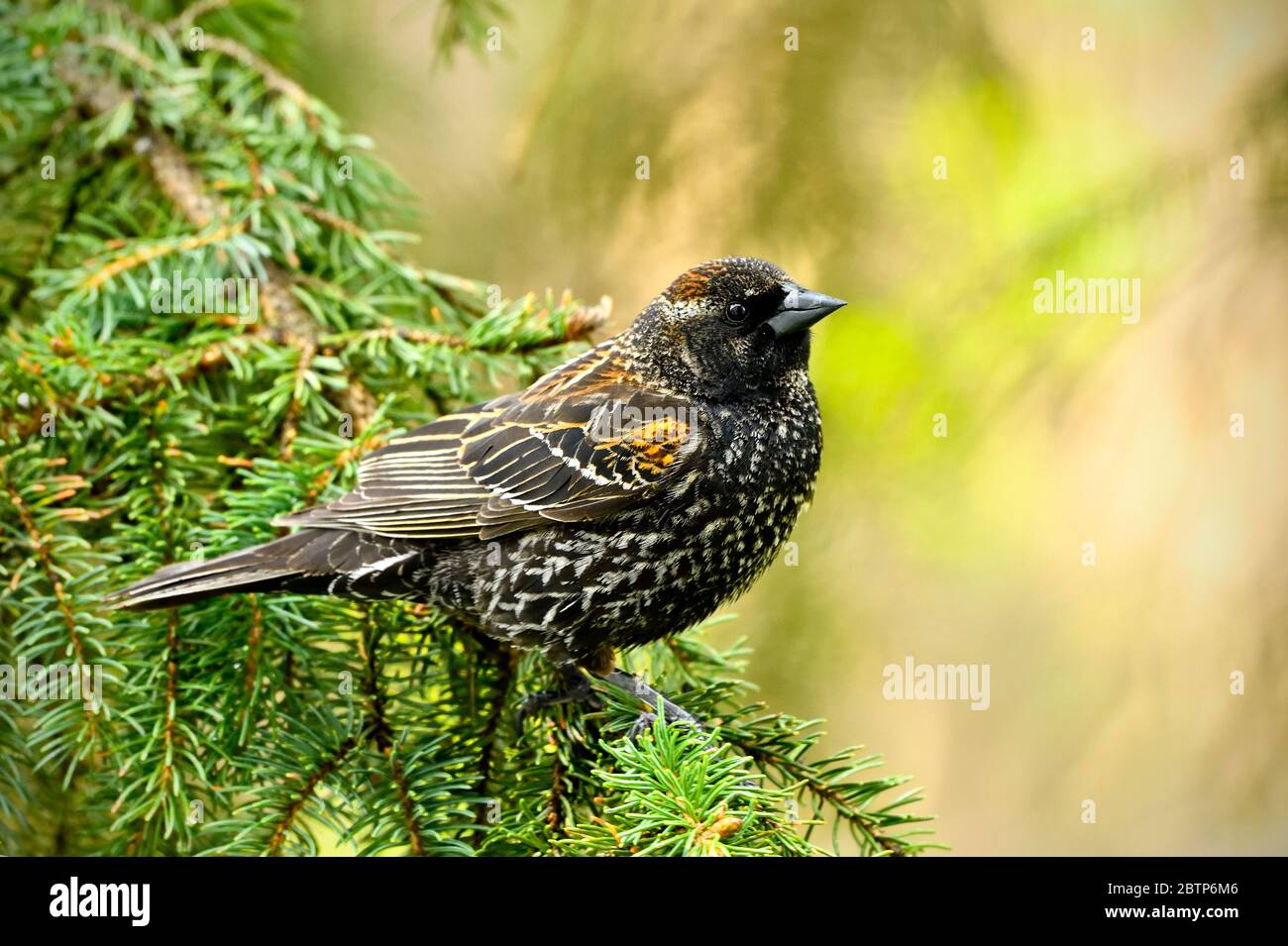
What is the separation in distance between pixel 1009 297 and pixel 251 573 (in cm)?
228

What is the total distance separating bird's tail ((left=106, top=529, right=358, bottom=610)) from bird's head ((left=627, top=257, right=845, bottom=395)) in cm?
104

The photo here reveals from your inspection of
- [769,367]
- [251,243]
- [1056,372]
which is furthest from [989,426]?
[251,243]

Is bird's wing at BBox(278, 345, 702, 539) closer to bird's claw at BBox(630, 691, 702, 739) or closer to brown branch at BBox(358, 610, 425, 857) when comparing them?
brown branch at BBox(358, 610, 425, 857)

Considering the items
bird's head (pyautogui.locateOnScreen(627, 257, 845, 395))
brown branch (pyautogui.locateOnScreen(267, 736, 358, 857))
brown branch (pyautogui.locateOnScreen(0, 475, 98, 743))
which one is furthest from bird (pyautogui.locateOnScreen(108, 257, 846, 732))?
brown branch (pyautogui.locateOnScreen(267, 736, 358, 857))

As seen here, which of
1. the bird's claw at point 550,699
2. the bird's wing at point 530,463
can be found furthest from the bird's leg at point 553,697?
the bird's wing at point 530,463

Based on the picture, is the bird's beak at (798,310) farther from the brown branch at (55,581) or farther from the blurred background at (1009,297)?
the brown branch at (55,581)

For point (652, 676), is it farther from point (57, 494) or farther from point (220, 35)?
point (220, 35)

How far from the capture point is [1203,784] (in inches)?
123

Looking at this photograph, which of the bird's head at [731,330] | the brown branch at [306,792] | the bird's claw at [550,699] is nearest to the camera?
the brown branch at [306,792]

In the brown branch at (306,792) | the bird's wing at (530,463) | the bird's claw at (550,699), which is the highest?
the bird's wing at (530,463)

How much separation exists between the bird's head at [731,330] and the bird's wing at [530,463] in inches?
4.8

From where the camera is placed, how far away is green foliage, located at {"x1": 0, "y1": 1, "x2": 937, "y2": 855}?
263cm

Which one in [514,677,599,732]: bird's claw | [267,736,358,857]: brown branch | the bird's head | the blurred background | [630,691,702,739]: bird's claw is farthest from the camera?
the blurred background

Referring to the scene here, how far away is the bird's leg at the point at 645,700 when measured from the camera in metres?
2.75
